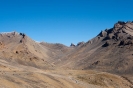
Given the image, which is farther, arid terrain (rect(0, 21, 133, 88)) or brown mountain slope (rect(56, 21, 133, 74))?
brown mountain slope (rect(56, 21, 133, 74))

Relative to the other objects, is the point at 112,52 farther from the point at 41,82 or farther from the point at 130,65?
the point at 41,82

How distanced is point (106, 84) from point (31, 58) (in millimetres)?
→ 56455

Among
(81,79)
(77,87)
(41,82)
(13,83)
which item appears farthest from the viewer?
(81,79)

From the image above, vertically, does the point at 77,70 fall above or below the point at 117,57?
below

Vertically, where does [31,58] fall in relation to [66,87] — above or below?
above

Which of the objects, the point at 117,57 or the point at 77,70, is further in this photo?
the point at 117,57

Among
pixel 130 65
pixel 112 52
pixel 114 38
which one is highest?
pixel 114 38

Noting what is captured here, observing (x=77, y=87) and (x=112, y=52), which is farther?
(x=112, y=52)

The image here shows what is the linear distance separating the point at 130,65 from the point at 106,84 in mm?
41872

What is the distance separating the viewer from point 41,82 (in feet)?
153

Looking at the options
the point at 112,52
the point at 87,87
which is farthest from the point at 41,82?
the point at 112,52

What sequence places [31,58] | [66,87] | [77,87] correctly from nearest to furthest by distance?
[66,87]
[77,87]
[31,58]

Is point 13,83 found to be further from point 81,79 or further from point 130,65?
point 130,65

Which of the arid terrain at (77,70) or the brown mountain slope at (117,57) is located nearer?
the arid terrain at (77,70)
